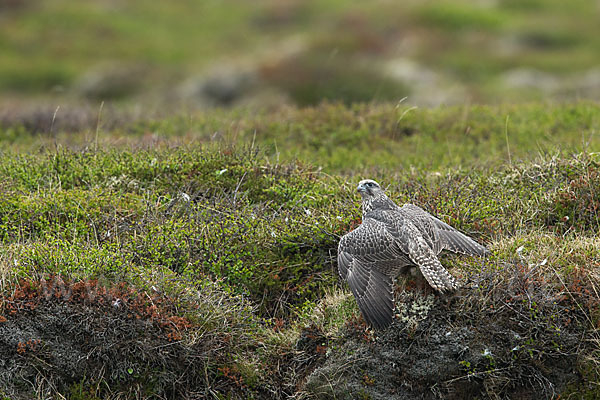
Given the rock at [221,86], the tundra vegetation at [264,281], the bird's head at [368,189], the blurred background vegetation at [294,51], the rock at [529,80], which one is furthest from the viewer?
the rock at [529,80]

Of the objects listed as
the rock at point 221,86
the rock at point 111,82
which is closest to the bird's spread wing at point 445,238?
the rock at point 221,86

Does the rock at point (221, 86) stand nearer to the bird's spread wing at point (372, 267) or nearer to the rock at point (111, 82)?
the rock at point (111, 82)

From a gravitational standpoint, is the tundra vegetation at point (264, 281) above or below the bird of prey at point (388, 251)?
below

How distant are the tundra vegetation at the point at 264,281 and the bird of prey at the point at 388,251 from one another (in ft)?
0.66

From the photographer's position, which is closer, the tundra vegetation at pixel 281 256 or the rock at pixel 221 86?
the tundra vegetation at pixel 281 256

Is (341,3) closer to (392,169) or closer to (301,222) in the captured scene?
(392,169)

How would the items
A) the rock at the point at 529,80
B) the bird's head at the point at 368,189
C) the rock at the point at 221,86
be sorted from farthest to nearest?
the rock at the point at 529,80 < the rock at the point at 221,86 < the bird's head at the point at 368,189

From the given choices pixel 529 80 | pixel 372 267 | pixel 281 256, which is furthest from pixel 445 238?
pixel 529 80

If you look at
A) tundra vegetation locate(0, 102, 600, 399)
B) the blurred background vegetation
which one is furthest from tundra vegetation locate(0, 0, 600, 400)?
the blurred background vegetation

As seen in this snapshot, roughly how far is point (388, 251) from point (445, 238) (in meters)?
0.72

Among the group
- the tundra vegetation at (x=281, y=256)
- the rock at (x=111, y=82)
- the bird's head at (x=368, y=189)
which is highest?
the bird's head at (x=368, y=189)

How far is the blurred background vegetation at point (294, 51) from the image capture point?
18531 millimetres

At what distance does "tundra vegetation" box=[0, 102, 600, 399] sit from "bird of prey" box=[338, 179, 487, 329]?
0.20m

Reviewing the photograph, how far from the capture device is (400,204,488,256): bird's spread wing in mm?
6445
